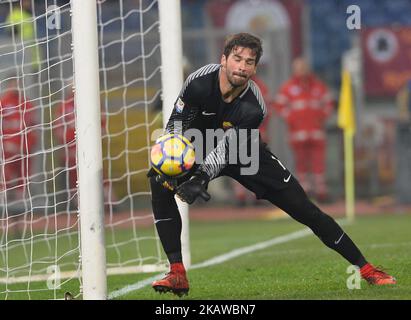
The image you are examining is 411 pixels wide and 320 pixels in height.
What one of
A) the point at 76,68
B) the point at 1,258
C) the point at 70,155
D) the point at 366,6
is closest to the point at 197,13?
the point at 366,6

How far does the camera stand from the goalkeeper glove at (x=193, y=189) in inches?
265

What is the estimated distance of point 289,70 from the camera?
19453mm

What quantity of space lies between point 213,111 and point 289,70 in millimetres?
12487

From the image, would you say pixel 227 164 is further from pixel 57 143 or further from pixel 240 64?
pixel 57 143

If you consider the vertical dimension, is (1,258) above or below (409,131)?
below

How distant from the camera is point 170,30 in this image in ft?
31.7

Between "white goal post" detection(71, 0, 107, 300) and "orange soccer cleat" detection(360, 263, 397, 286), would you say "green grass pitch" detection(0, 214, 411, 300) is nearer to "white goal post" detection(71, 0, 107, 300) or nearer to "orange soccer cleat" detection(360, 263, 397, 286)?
"orange soccer cleat" detection(360, 263, 397, 286)

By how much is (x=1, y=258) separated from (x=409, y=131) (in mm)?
7095

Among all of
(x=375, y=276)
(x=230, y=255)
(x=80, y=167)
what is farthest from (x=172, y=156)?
(x=230, y=255)

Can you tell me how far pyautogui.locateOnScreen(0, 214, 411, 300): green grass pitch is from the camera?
23.7 feet

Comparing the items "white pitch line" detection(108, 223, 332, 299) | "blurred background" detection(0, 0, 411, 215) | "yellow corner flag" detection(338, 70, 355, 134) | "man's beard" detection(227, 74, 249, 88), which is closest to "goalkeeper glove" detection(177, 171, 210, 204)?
"man's beard" detection(227, 74, 249, 88)

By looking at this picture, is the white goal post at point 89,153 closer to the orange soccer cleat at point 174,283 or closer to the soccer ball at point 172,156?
the orange soccer cleat at point 174,283
